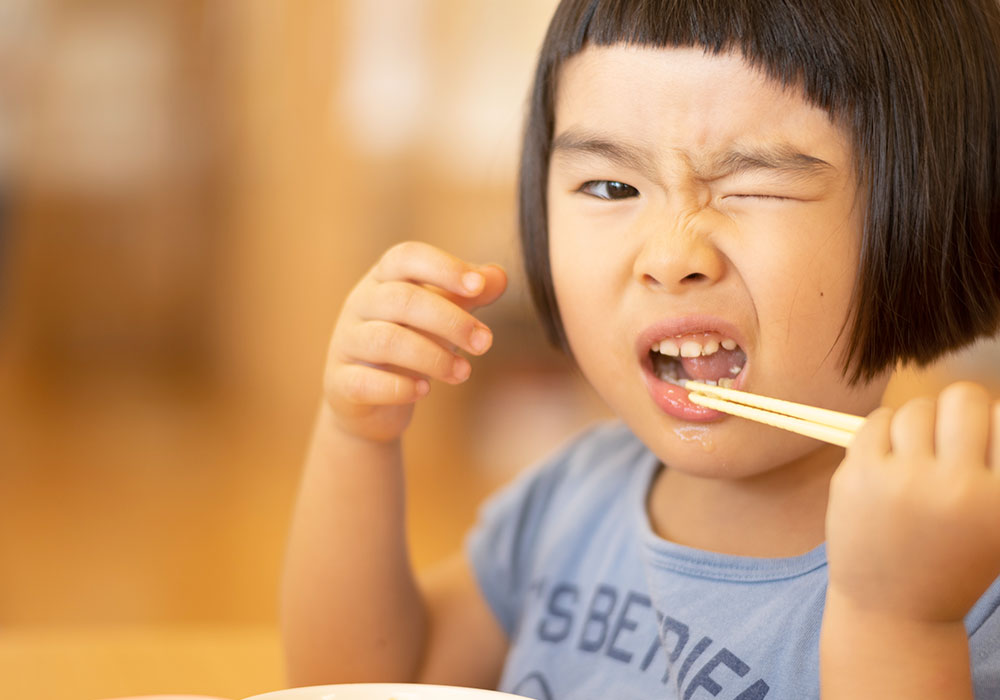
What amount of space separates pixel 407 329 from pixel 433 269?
0.15 feet

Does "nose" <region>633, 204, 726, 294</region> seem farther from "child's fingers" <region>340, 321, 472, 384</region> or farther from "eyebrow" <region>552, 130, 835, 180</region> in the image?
"child's fingers" <region>340, 321, 472, 384</region>

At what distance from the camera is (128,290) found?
12.8 ft

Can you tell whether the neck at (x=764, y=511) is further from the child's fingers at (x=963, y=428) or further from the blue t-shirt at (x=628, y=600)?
the child's fingers at (x=963, y=428)

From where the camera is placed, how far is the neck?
0.69 m

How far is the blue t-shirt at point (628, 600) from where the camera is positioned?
2.05 ft

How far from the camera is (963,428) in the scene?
43 centimetres

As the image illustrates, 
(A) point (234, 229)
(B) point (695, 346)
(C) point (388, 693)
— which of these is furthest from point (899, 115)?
(A) point (234, 229)

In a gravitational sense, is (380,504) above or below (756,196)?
below

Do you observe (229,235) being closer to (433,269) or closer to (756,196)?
(433,269)

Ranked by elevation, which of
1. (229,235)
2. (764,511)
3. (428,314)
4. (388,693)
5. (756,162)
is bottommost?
(388,693)

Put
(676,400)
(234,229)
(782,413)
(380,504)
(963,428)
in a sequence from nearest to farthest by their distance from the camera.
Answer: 1. (963,428)
2. (782,413)
3. (676,400)
4. (380,504)
5. (234,229)

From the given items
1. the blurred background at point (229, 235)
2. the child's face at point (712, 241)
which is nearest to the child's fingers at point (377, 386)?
the child's face at point (712, 241)

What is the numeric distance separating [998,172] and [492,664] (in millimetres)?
546

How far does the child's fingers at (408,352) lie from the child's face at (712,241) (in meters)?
0.10
